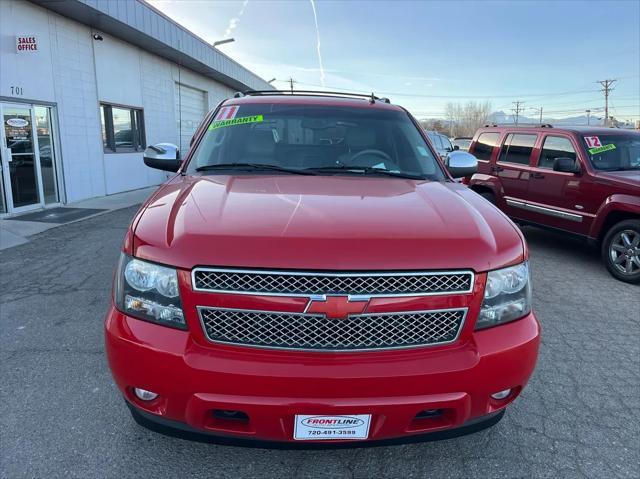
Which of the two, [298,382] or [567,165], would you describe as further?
[567,165]

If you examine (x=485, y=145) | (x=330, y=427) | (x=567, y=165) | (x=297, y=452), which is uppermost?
(x=485, y=145)

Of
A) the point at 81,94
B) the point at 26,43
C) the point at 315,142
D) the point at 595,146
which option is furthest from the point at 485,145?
the point at 81,94

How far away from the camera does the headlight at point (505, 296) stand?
6.53ft

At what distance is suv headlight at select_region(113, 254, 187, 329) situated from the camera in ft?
6.26

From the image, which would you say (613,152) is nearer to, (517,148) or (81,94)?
(517,148)

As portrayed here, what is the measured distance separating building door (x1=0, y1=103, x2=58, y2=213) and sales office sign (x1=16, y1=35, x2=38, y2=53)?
1.10m

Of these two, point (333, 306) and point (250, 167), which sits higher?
point (250, 167)

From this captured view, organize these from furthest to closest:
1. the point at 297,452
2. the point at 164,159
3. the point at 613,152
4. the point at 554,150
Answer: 1. the point at 554,150
2. the point at 613,152
3. the point at 164,159
4. the point at 297,452

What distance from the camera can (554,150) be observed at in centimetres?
682

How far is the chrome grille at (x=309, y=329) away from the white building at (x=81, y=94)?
7040mm

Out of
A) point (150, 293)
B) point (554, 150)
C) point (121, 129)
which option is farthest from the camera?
point (121, 129)

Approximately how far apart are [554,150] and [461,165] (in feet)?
13.1

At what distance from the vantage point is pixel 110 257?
623cm

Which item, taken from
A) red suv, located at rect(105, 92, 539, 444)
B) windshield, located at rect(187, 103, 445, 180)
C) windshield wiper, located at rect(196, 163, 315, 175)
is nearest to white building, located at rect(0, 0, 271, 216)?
windshield, located at rect(187, 103, 445, 180)
